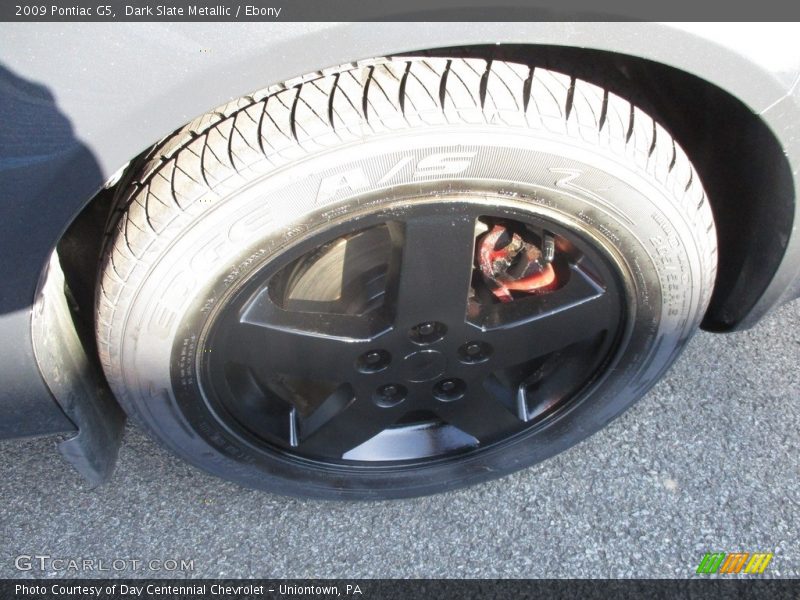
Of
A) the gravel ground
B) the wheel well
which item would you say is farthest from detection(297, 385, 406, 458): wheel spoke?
the wheel well

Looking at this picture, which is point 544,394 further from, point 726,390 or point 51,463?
point 51,463

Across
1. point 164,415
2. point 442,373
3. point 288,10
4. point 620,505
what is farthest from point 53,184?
point 620,505

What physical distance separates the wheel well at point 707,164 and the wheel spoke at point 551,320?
12.3 inches

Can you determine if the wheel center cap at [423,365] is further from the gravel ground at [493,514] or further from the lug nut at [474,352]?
the gravel ground at [493,514]

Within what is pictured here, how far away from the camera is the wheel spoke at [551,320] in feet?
4.88

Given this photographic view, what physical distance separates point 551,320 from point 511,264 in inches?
5.3

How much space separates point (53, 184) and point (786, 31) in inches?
40.9

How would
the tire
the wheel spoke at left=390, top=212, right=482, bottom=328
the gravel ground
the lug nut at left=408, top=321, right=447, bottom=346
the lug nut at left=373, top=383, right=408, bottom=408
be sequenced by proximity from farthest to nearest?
the gravel ground, the lug nut at left=373, top=383, right=408, bottom=408, the lug nut at left=408, top=321, right=447, bottom=346, the wheel spoke at left=390, top=212, right=482, bottom=328, the tire

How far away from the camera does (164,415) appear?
4.80 feet

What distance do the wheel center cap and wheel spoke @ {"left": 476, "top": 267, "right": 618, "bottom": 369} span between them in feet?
0.33

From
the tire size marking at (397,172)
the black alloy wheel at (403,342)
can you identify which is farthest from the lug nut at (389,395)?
the tire size marking at (397,172)

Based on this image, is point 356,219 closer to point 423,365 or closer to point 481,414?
point 423,365

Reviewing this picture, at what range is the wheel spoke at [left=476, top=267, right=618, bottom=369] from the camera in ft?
4.88

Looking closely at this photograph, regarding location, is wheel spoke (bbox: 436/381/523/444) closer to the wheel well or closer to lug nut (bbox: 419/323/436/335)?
lug nut (bbox: 419/323/436/335)
